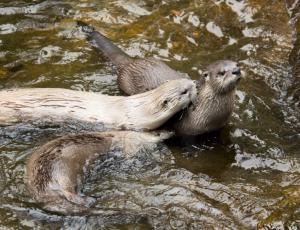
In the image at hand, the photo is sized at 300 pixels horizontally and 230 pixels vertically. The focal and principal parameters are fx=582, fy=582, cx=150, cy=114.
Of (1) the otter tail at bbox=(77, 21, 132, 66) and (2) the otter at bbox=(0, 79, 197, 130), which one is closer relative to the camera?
(2) the otter at bbox=(0, 79, 197, 130)

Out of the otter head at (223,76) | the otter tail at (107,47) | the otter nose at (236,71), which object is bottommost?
the otter tail at (107,47)

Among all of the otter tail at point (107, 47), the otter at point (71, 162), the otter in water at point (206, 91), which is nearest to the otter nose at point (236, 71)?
the otter in water at point (206, 91)

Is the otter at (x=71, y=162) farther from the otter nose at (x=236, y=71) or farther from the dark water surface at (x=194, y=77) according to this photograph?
the otter nose at (x=236, y=71)

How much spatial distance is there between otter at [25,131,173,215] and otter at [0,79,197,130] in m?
0.14

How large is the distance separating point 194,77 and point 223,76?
3.07 feet

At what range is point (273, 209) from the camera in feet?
11.5

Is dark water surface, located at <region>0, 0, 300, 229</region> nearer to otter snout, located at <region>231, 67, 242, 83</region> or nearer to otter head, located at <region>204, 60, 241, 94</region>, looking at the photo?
otter head, located at <region>204, 60, 241, 94</region>

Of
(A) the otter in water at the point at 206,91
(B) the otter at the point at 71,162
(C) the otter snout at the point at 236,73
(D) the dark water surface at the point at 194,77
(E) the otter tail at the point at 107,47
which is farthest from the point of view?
(E) the otter tail at the point at 107,47

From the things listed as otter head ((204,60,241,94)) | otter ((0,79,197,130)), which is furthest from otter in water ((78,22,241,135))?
otter ((0,79,197,130))

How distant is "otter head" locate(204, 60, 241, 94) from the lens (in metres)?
4.47

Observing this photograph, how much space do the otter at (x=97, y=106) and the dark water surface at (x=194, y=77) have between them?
0.12 metres

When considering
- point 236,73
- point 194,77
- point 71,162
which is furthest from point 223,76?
point 71,162

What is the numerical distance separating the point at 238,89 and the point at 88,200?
2.16 metres

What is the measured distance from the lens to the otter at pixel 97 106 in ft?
14.9
